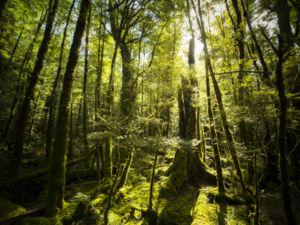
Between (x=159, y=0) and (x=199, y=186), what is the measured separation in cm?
965

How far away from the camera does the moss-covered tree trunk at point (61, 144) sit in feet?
11.5

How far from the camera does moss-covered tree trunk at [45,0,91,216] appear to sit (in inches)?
138

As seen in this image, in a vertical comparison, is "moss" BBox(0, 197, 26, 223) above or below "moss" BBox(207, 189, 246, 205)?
above

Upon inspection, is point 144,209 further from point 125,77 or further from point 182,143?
point 125,77

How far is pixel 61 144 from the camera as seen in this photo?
377 cm

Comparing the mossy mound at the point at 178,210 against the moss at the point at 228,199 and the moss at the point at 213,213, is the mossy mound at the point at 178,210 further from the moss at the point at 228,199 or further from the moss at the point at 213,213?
the moss at the point at 228,199

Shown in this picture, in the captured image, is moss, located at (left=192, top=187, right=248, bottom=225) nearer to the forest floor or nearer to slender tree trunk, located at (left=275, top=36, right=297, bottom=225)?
the forest floor

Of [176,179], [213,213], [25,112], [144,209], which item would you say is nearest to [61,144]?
[144,209]

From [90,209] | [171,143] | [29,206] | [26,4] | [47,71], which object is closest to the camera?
[171,143]

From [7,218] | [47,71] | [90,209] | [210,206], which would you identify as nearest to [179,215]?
[210,206]

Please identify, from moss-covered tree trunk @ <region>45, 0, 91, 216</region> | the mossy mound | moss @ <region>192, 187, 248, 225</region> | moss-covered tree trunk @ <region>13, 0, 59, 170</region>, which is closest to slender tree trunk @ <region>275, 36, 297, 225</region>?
moss @ <region>192, 187, 248, 225</region>

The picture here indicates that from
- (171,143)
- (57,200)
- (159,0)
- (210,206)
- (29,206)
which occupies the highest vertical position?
(159,0)

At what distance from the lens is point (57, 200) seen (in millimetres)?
3551

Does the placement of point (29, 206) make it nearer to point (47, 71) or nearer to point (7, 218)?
point (7, 218)
